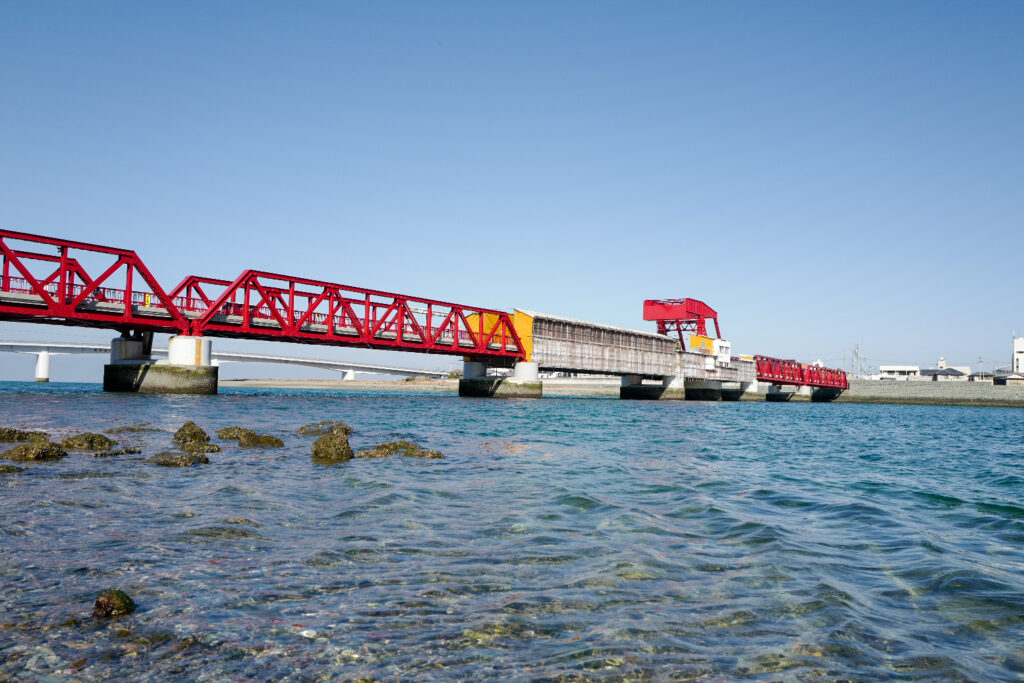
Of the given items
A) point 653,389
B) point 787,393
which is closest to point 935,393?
point 787,393

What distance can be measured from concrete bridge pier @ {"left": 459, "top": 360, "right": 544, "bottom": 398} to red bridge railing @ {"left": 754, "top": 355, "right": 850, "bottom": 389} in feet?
169

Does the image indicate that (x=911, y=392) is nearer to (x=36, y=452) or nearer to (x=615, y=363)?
(x=615, y=363)

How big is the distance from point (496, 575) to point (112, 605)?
361 cm

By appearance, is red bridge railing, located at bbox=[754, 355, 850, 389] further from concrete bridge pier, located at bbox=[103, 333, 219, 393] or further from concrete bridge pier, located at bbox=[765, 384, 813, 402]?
concrete bridge pier, located at bbox=[103, 333, 219, 393]

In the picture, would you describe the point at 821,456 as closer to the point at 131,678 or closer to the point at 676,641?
the point at 676,641

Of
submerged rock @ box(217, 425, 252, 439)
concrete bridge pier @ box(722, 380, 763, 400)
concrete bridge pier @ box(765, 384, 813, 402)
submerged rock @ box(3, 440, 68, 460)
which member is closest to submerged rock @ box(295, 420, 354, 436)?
submerged rock @ box(217, 425, 252, 439)

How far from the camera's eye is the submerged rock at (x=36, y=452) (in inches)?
572

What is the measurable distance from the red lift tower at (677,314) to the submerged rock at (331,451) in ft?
306

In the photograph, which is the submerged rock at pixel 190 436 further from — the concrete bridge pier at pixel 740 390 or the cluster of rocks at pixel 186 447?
the concrete bridge pier at pixel 740 390

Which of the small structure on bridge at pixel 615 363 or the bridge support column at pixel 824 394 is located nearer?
the small structure on bridge at pixel 615 363

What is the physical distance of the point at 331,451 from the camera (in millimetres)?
16875

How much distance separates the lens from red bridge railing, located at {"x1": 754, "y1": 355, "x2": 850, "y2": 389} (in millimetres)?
116875

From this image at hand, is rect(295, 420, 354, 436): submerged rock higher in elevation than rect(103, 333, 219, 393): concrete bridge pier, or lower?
lower

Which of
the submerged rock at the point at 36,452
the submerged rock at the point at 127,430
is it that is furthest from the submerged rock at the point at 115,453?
the submerged rock at the point at 127,430
